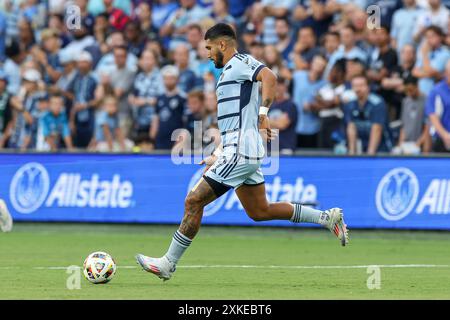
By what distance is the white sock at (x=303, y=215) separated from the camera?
40.7 feet

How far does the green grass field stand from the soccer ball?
132 millimetres

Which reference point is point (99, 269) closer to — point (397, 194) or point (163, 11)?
point (397, 194)

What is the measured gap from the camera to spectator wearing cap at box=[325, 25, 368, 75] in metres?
20.5

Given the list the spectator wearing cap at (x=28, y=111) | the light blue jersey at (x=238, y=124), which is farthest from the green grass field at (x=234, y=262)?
the spectator wearing cap at (x=28, y=111)

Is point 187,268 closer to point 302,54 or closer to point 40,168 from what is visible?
point 40,168

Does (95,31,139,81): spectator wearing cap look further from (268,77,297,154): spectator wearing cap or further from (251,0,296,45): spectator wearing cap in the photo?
(268,77,297,154): spectator wearing cap

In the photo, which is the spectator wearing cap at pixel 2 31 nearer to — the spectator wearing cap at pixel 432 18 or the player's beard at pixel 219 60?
the spectator wearing cap at pixel 432 18

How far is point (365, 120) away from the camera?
19.6 metres

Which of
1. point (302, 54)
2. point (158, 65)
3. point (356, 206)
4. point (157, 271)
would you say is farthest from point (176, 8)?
point (157, 271)

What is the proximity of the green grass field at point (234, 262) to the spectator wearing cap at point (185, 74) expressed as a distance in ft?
10.5

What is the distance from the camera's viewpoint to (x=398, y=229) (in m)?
18.5

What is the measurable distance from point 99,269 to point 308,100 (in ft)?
31.9

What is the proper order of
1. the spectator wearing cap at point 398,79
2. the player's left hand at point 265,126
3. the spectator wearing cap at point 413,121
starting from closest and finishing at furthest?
the player's left hand at point 265,126, the spectator wearing cap at point 413,121, the spectator wearing cap at point 398,79

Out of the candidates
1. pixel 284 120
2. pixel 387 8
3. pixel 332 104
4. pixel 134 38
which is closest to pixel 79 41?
pixel 134 38
